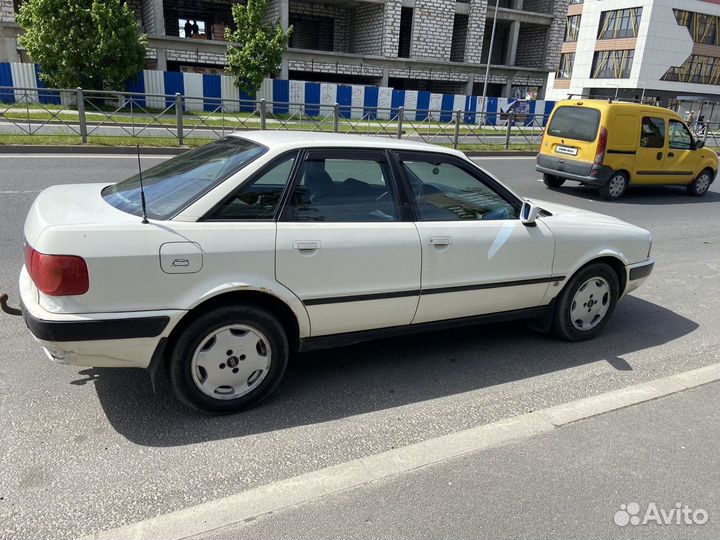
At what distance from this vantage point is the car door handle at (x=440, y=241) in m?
3.64

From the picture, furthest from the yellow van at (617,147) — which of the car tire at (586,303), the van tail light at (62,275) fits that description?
the van tail light at (62,275)

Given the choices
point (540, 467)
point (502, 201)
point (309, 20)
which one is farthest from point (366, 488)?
point (309, 20)

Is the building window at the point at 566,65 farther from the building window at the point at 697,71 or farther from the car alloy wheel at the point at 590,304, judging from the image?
the car alloy wheel at the point at 590,304

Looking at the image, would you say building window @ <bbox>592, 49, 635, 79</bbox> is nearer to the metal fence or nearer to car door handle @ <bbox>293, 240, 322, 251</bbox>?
the metal fence

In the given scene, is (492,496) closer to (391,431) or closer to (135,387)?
(391,431)

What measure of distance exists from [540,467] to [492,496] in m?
0.40

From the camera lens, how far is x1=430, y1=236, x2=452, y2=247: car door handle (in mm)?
3645

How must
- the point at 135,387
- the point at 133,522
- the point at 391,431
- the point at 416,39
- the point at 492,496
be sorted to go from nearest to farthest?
the point at 133,522, the point at 492,496, the point at 391,431, the point at 135,387, the point at 416,39

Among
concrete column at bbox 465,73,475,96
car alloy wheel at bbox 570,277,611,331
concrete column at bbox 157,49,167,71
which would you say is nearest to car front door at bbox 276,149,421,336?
car alloy wheel at bbox 570,277,611,331

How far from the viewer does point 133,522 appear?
241 cm

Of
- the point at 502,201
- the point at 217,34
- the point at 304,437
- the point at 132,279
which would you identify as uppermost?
the point at 217,34

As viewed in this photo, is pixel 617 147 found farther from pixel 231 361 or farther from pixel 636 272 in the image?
pixel 231 361

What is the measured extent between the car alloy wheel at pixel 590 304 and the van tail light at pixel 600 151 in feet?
24.6

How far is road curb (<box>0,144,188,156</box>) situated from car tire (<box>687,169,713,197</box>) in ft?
41.7
